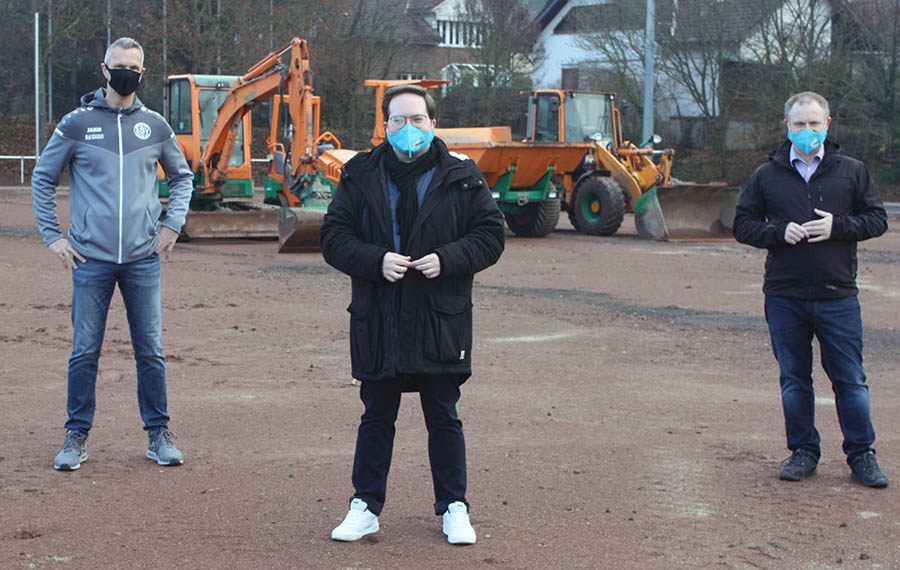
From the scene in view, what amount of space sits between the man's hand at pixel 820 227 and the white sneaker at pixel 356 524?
2436 mm

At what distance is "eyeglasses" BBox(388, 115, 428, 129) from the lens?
4.56 metres

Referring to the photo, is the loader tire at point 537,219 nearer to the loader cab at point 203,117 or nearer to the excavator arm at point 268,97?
the excavator arm at point 268,97

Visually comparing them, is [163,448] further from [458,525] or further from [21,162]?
[21,162]

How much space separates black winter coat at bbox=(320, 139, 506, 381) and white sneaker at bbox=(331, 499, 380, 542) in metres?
0.52

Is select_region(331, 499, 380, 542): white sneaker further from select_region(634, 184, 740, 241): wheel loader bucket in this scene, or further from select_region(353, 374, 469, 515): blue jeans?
select_region(634, 184, 740, 241): wheel loader bucket

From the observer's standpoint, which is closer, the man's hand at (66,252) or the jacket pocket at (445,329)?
the jacket pocket at (445,329)

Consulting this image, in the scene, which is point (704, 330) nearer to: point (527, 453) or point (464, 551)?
point (527, 453)

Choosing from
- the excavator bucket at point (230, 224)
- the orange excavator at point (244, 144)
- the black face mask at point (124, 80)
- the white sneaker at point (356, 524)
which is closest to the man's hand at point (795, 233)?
the white sneaker at point (356, 524)

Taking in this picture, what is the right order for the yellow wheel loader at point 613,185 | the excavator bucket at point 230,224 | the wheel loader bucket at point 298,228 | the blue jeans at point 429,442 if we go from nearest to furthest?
the blue jeans at point 429,442 < the wheel loader bucket at point 298,228 < the excavator bucket at point 230,224 < the yellow wheel loader at point 613,185

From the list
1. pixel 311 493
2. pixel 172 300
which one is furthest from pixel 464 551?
pixel 172 300

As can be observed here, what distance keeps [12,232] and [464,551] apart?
19.2 meters

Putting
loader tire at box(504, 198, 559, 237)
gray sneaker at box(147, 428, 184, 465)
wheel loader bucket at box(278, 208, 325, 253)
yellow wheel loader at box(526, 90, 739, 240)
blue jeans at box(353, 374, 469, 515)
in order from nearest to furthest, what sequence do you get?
blue jeans at box(353, 374, 469, 515) < gray sneaker at box(147, 428, 184, 465) < wheel loader bucket at box(278, 208, 325, 253) < yellow wheel loader at box(526, 90, 739, 240) < loader tire at box(504, 198, 559, 237)

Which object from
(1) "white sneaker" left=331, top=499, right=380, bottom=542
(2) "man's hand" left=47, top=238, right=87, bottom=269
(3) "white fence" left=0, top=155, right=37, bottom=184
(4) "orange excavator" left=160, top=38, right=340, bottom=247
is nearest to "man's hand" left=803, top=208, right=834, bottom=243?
(1) "white sneaker" left=331, top=499, right=380, bottom=542

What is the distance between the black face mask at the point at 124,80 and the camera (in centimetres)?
570
